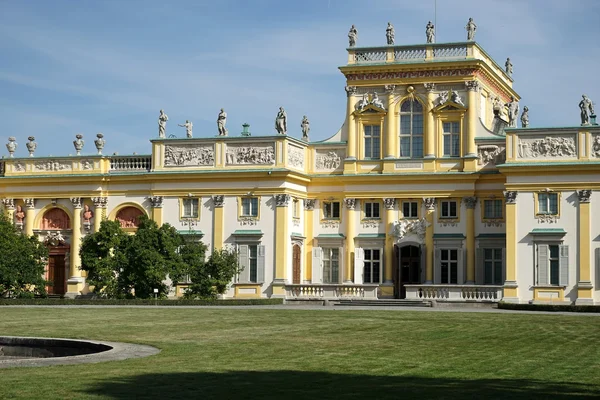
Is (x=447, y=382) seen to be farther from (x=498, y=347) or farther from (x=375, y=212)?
(x=375, y=212)

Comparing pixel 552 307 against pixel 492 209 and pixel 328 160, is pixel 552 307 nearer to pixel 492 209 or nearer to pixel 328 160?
pixel 492 209

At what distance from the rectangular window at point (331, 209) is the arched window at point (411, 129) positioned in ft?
15.7

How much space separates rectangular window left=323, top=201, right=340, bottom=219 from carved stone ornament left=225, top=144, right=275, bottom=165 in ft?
14.3

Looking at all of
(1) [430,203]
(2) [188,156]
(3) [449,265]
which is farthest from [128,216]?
(3) [449,265]

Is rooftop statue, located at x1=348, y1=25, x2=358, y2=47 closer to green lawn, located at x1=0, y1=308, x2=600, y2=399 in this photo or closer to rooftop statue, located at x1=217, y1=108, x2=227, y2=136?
rooftop statue, located at x1=217, y1=108, x2=227, y2=136

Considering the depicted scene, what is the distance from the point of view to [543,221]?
55.9 meters

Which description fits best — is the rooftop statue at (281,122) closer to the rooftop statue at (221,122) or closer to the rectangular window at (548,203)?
the rooftop statue at (221,122)

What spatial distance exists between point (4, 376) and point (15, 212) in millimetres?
47530

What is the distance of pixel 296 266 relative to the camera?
6106cm

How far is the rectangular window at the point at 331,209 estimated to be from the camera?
6159 cm

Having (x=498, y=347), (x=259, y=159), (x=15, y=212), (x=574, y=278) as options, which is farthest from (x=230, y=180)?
(x=498, y=347)

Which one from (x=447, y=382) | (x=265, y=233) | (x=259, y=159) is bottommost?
(x=447, y=382)

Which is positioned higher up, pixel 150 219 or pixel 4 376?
pixel 150 219

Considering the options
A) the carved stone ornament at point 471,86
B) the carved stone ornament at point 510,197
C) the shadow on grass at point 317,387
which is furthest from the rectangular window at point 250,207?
the shadow on grass at point 317,387
